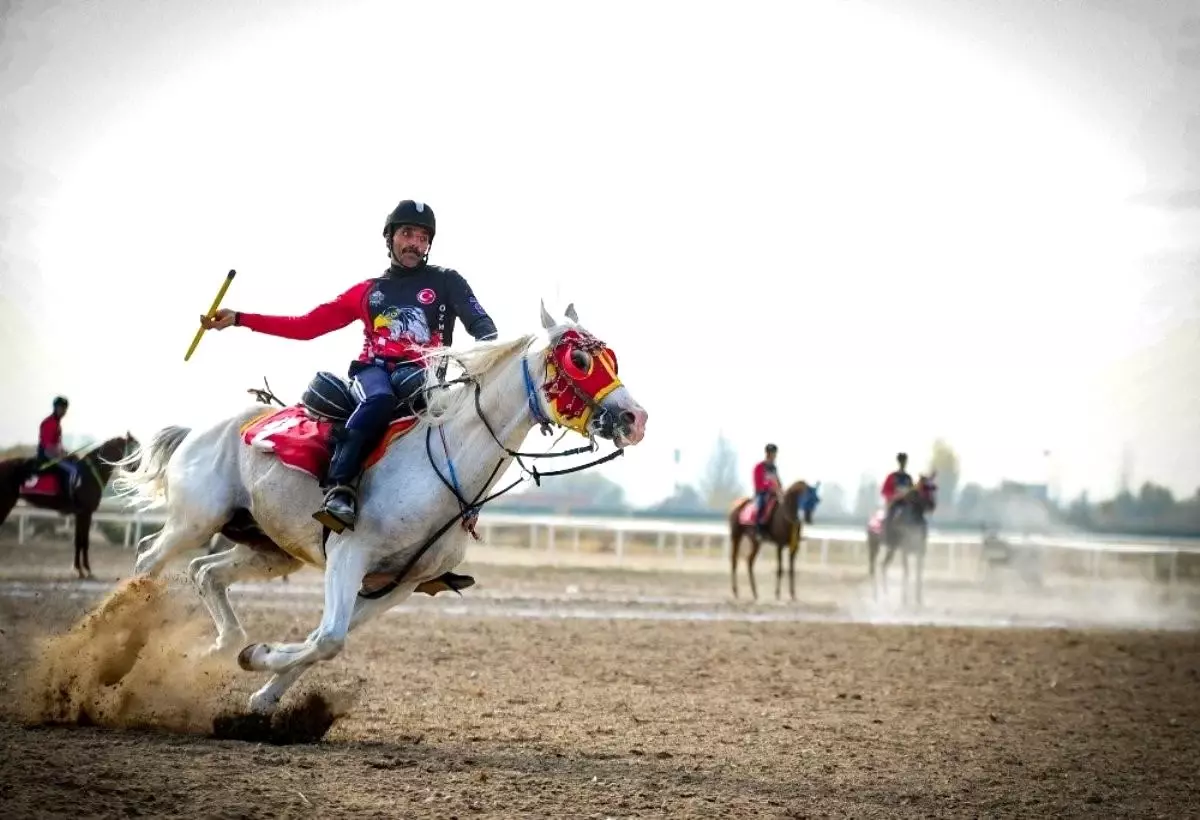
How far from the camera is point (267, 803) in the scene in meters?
5.81

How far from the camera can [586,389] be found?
756 cm

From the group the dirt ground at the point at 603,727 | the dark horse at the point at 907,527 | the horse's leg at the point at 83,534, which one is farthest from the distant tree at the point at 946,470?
the horse's leg at the point at 83,534

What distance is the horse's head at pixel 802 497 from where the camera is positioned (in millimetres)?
27688

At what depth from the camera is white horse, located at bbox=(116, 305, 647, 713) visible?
7.59m

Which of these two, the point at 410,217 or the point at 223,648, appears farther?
the point at 223,648

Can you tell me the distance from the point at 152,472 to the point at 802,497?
19.9 m

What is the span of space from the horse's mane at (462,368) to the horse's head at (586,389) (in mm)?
392

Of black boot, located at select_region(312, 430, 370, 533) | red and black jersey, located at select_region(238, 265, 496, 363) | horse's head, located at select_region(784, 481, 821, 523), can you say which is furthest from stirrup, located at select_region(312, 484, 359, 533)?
horse's head, located at select_region(784, 481, 821, 523)

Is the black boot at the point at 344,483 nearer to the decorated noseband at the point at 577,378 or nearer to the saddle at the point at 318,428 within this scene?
the saddle at the point at 318,428

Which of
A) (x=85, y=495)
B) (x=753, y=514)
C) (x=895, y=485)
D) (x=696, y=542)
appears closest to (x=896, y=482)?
(x=895, y=485)

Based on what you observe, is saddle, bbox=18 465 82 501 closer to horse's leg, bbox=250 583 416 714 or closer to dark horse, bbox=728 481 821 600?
dark horse, bbox=728 481 821 600

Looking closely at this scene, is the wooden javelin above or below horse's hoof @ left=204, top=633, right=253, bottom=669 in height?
above

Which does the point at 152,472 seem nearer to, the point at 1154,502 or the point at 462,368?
the point at 462,368

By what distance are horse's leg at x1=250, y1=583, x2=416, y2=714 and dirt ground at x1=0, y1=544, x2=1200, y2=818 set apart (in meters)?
0.38
